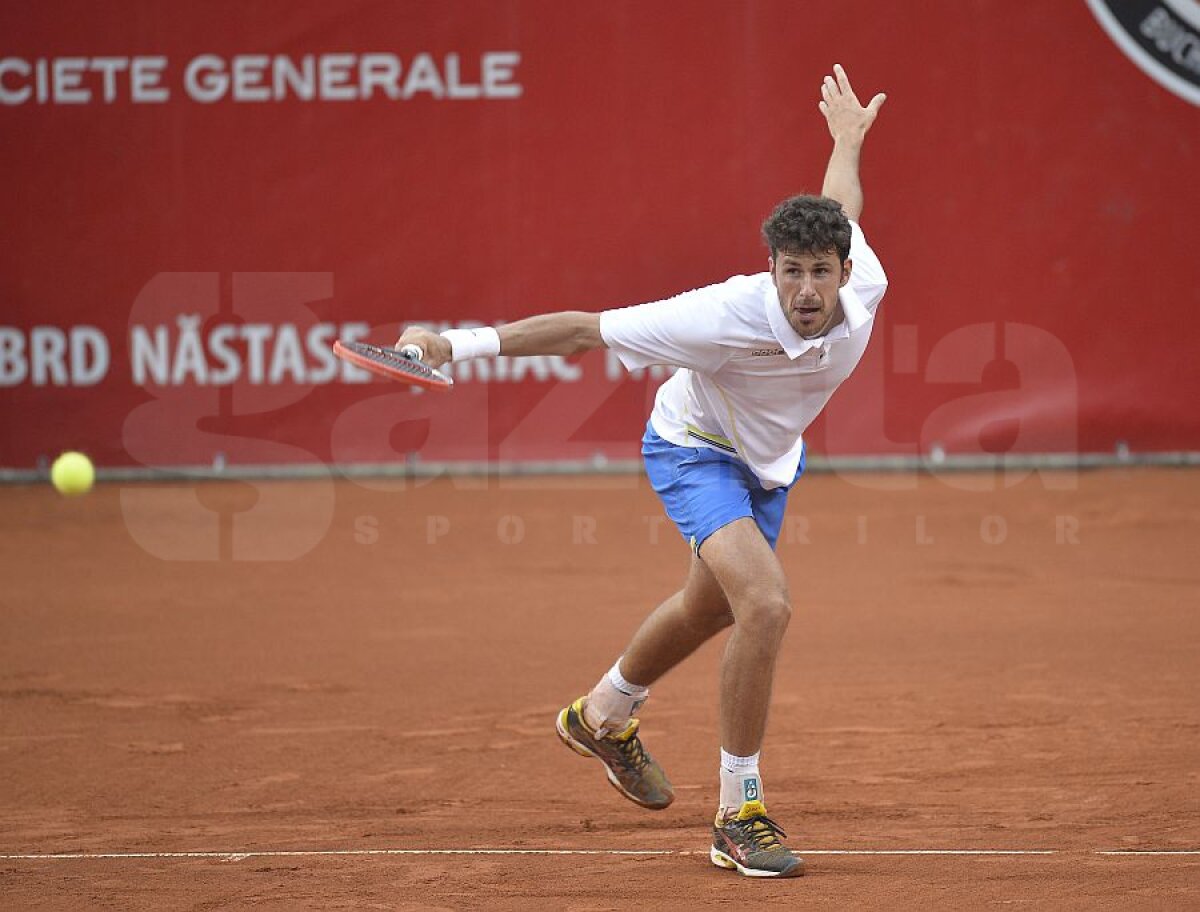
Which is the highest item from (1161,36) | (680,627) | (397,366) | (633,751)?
(1161,36)

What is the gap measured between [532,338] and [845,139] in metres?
1.27

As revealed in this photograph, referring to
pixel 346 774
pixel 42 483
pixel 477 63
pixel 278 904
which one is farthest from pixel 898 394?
pixel 278 904

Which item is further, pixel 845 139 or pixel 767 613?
pixel 845 139

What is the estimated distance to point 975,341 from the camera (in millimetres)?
9797

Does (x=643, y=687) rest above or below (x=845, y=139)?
below

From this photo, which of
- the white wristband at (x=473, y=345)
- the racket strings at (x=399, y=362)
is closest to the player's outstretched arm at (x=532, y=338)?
the white wristband at (x=473, y=345)

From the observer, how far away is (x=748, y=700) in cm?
399

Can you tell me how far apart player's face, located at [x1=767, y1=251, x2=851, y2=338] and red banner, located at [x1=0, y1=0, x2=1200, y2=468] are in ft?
19.0

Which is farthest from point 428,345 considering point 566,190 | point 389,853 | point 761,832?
point 566,190

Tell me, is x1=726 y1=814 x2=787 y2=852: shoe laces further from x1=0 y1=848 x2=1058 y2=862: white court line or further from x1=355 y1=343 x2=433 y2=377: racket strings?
x1=355 y1=343 x2=433 y2=377: racket strings

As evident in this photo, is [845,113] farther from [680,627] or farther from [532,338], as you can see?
[680,627]

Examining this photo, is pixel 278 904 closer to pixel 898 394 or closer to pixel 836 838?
pixel 836 838

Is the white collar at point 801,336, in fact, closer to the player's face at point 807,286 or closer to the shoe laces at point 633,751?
the player's face at point 807,286

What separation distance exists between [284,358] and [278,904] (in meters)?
6.46
